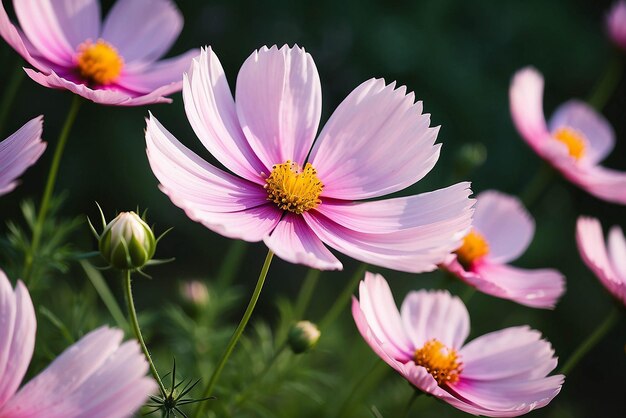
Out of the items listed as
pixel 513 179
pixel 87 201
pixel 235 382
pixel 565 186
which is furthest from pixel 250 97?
pixel 565 186

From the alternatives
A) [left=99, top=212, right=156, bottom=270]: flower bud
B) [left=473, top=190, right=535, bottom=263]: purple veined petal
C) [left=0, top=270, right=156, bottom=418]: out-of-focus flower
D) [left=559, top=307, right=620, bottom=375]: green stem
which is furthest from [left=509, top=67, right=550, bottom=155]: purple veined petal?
[left=0, top=270, right=156, bottom=418]: out-of-focus flower

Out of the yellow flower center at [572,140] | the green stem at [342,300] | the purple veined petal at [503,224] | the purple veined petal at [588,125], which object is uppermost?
the purple veined petal at [588,125]

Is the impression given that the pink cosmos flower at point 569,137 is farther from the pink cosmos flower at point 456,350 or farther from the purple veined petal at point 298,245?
the purple veined petal at point 298,245

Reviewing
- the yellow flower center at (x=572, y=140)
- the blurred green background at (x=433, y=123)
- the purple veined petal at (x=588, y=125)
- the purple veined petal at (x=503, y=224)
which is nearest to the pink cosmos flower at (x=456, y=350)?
the purple veined petal at (x=503, y=224)

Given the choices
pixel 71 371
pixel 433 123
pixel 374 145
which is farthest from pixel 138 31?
pixel 433 123

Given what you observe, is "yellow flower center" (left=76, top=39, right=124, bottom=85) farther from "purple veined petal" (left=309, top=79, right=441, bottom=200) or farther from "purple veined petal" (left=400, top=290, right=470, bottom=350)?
"purple veined petal" (left=400, top=290, right=470, bottom=350)

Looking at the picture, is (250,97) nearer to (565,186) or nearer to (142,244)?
(142,244)

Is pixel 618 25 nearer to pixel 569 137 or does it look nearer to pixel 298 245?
pixel 569 137

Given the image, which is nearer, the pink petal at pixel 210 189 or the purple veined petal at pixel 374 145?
the pink petal at pixel 210 189
